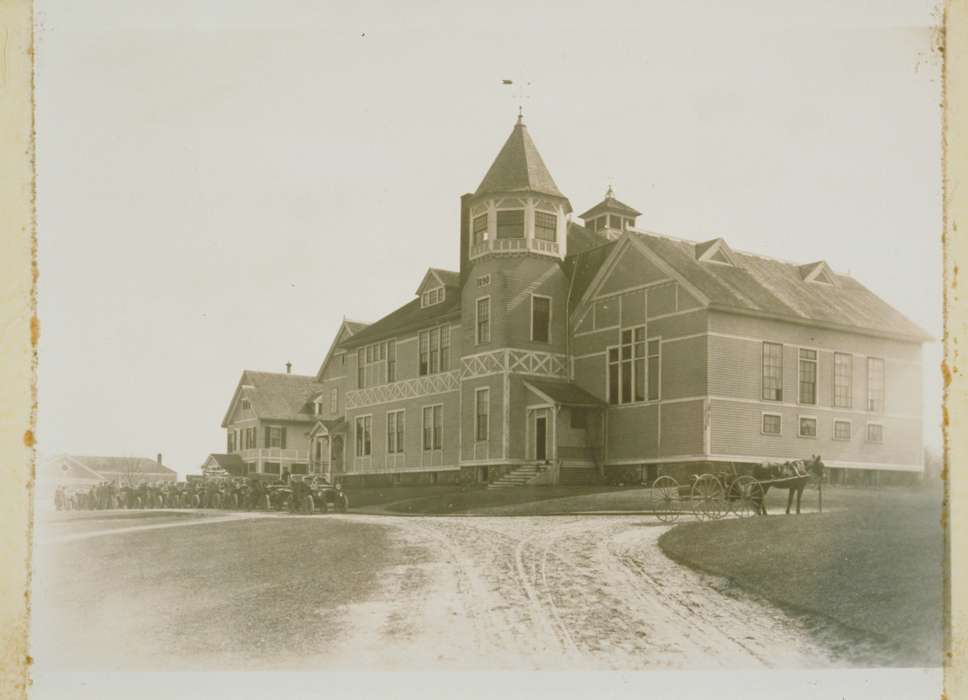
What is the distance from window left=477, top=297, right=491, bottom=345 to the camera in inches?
565

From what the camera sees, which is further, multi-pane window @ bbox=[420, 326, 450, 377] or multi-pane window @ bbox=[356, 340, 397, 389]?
multi-pane window @ bbox=[420, 326, 450, 377]

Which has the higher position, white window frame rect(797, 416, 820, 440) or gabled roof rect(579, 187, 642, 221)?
gabled roof rect(579, 187, 642, 221)

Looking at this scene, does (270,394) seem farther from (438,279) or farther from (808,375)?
(808,375)

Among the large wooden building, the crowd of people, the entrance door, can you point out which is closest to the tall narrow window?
the large wooden building

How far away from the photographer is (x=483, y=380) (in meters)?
14.2

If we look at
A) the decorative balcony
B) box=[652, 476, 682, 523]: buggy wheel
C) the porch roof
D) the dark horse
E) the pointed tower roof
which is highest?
the pointed tower roof

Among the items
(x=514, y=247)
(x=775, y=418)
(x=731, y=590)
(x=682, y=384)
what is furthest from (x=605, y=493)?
(x=514, y=247)

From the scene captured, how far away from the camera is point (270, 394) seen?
898cm

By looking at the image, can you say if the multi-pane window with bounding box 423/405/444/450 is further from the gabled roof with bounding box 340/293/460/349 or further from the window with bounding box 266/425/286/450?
the window with bounding box 266/425/286/450

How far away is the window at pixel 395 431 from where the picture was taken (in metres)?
11.3

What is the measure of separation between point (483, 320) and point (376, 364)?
3002mm

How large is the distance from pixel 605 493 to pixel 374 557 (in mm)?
3503

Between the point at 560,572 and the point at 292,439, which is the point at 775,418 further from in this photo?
the point at 292,439

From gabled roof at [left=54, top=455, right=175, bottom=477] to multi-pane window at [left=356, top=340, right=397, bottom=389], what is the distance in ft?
7.20
